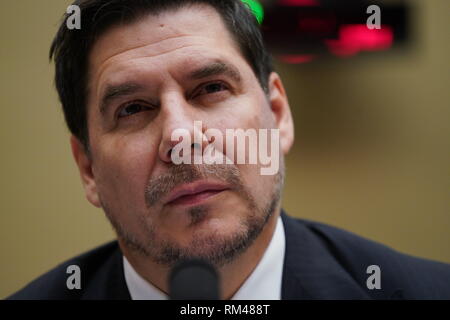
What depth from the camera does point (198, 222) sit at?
3.27 feet

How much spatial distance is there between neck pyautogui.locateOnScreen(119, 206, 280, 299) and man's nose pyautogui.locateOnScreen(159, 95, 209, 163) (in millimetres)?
280

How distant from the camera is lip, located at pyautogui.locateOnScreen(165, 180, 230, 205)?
983mm

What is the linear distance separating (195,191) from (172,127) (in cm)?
14

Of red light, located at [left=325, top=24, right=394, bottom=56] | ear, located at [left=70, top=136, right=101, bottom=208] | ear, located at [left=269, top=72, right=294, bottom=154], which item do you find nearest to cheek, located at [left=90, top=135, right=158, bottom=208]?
ear, located at [left=70, top=136, right=101, bottom=208]

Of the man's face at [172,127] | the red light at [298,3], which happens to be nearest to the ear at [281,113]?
the man's face at [172,127]

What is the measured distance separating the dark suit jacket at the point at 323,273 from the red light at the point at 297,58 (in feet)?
3.69

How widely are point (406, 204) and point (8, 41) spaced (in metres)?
2.02

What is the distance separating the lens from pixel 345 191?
Result: 8.05 feet

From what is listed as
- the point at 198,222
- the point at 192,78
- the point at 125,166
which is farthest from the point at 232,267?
the point at 192,78

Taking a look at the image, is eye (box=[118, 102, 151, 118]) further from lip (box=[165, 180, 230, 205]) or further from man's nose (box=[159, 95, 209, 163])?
lip (box=[165, 180, 230, 205])

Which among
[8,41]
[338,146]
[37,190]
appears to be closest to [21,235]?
[37,190]

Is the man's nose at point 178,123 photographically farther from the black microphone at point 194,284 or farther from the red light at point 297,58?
the red light at point 297,58

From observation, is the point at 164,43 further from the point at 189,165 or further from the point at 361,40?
the point at 361,40

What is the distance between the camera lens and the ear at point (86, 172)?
1.30 m
